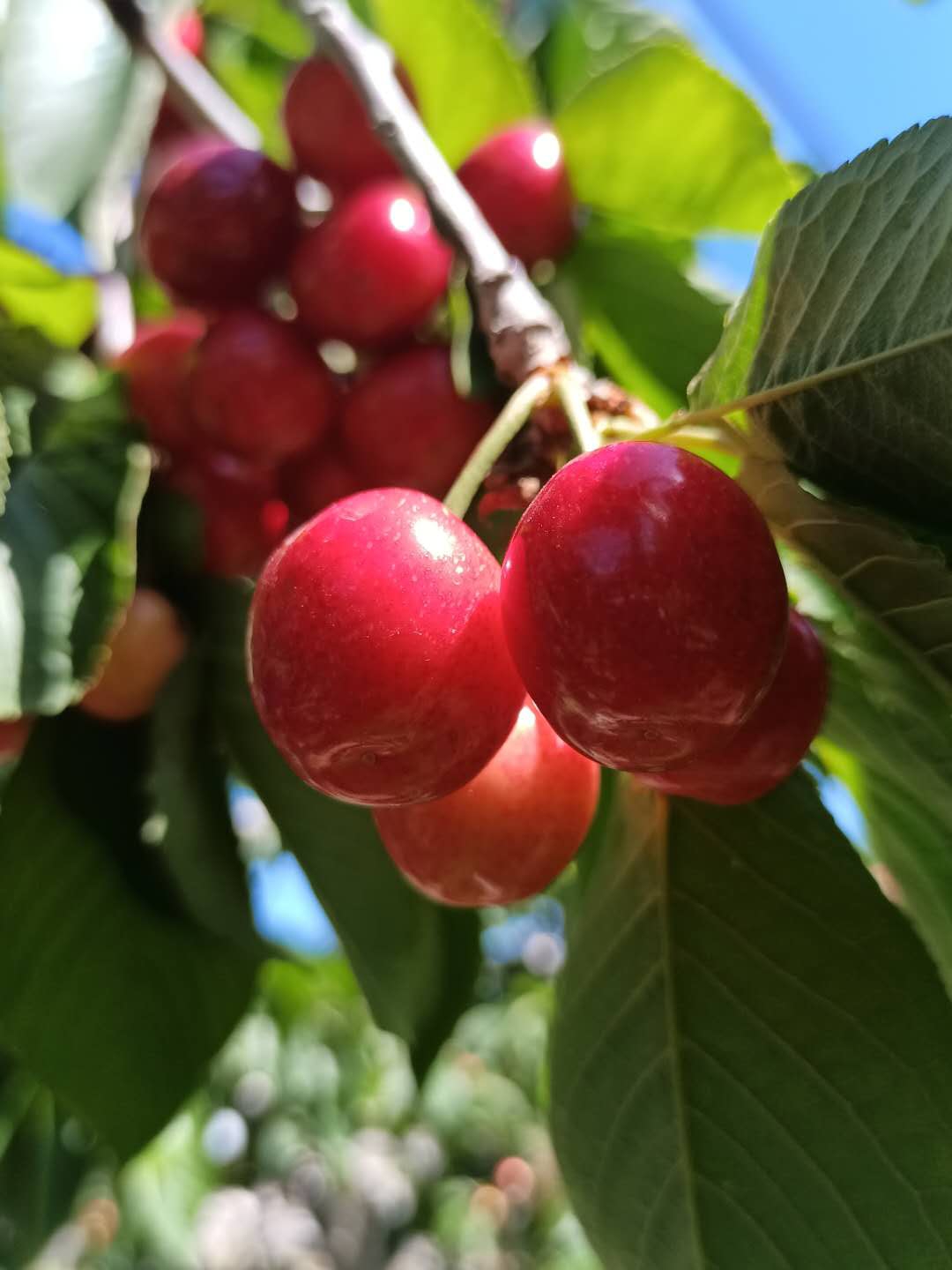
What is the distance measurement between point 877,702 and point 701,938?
21cm

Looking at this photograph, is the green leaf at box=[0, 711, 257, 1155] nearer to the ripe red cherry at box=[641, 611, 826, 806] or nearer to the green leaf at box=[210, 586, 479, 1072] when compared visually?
the green leaf at box=[210, 586, 479, 1072]

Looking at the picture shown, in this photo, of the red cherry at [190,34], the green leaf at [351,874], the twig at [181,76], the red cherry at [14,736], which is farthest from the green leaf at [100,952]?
the red cherry at [190,34]

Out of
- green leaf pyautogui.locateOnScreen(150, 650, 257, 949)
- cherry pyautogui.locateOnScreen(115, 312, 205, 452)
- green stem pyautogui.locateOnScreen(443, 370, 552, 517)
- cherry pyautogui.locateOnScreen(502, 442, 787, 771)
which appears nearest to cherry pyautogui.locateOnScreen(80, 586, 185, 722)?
green leaf pyautogui.locateOnScreen(150, 650, 257, 949)

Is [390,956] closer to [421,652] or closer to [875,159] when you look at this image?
[421,652]

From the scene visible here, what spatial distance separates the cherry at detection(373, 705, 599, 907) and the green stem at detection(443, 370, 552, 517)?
4.6 inches

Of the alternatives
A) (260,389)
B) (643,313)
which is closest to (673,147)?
(643,313)

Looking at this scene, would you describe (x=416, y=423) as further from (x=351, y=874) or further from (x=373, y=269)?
(x=351, y=874)

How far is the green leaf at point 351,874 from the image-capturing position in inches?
33.5

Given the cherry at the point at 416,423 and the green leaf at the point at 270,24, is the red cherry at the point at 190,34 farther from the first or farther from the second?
the cherry at the point at 416,423

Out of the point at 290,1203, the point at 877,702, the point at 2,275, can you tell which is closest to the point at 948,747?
the point at 877,702

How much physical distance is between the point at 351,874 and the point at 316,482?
0.30 m

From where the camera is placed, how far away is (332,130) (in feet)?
3.04

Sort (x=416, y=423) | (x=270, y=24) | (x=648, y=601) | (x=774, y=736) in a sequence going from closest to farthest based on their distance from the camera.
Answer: (x=648, y=601)
(x=774, y=736)
(x=416, y=423)
(x=270, y=24)

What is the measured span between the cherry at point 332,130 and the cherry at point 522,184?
0.07 meters
